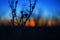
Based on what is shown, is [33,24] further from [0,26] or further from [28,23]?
[0,26]

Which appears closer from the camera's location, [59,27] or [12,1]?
[12,1]

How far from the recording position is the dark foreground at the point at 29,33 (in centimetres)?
339

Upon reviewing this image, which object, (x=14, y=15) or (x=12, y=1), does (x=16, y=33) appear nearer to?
(x=14, y=15)

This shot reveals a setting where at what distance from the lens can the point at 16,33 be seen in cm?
339

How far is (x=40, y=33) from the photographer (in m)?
3.45

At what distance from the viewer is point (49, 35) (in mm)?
3498

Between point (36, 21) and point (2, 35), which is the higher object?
point (36, 21)

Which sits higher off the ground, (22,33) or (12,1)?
(12,1)

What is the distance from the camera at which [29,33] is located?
134 inches

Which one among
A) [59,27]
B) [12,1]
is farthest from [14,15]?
[59,27]

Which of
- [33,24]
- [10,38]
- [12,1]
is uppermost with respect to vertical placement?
[12,1]

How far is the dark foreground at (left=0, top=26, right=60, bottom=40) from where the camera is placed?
3.39 meters

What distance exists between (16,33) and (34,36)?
0.95 ft

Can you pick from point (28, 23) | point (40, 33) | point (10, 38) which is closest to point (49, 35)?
point (40, 33)
